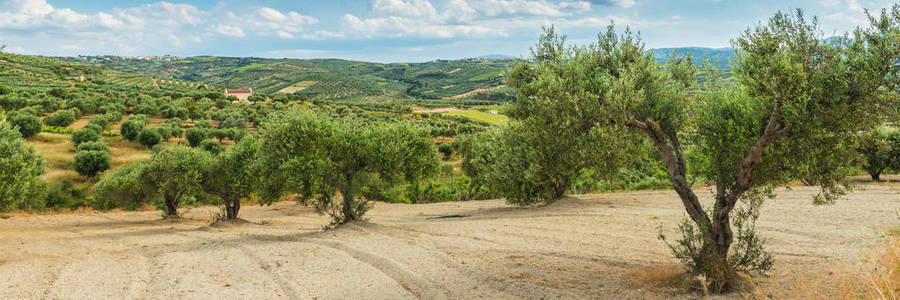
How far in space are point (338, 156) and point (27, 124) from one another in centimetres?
6355

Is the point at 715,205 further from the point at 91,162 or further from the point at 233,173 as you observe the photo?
the point at 91,162

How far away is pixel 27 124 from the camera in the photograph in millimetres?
59344

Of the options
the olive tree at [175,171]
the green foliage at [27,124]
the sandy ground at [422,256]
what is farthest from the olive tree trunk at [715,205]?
the green foliage at [27,124]

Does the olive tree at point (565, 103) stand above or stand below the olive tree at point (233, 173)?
above

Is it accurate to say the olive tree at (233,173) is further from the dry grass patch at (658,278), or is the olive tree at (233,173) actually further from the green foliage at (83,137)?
the green foliage at (83,137)

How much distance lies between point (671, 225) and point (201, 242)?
21319 millimetres

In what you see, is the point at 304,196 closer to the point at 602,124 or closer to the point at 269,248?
the point at 269,248

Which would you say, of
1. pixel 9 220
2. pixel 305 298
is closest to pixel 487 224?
pixel 305 298

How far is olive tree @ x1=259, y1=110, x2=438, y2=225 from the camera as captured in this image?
20750mm

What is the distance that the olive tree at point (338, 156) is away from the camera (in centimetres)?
2075

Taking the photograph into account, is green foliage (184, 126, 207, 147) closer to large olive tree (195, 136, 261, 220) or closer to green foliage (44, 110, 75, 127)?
green foliage (44, 110, 75, 127)

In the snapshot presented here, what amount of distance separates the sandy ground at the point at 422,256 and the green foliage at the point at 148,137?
4466 centimetres

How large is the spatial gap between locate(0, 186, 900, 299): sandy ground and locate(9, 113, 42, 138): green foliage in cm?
4700

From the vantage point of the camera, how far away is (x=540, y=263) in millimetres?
13430
